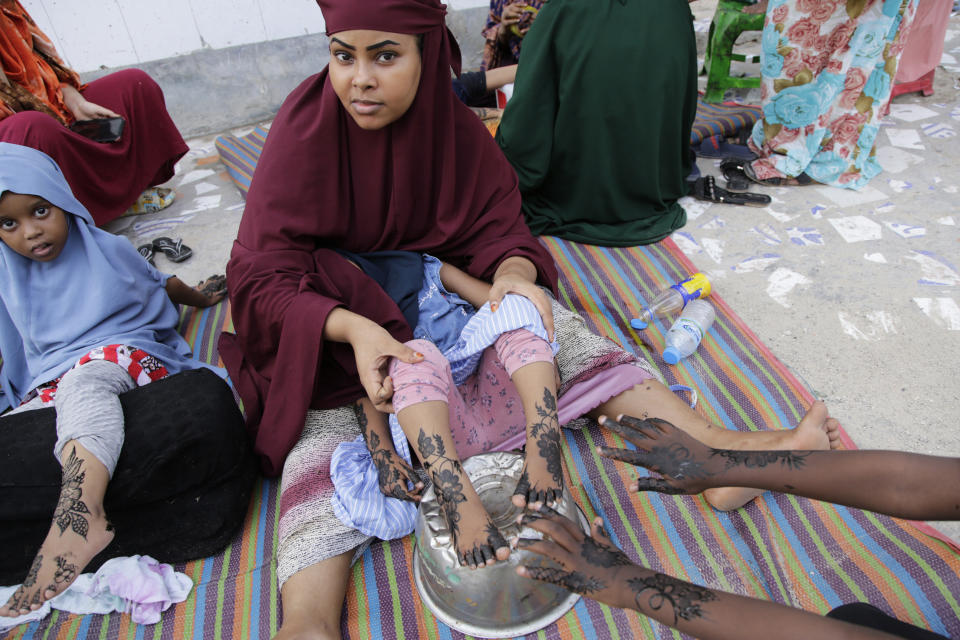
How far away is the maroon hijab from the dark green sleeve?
2.89ft

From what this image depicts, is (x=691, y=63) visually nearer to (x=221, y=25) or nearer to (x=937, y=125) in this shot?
(x=937, y=125)

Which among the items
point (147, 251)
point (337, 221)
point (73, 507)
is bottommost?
point (147, 251)

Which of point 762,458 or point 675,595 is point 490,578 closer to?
point 675,595

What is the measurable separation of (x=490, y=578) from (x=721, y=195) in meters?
2.80

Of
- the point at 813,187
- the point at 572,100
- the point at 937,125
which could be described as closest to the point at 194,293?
the point at 572,100

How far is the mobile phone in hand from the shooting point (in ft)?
11.6

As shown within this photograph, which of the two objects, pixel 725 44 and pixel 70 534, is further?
pixel 725 44

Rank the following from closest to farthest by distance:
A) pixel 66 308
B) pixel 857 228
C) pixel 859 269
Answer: pixel 66 308 → pixel 859 269 → pixel 857 228

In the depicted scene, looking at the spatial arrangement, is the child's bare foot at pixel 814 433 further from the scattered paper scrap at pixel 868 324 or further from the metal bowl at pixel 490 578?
the scattered paper scrap at pixel 868 324

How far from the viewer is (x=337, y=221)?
2057 millimetres

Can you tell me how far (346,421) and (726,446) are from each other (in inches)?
48.2

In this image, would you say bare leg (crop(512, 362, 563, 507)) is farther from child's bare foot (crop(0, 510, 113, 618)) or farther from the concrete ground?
the concrete ground

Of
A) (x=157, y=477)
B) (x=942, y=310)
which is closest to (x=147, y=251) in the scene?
(x=157, y=477)

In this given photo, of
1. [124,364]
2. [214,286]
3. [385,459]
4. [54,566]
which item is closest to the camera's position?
[54,566]
